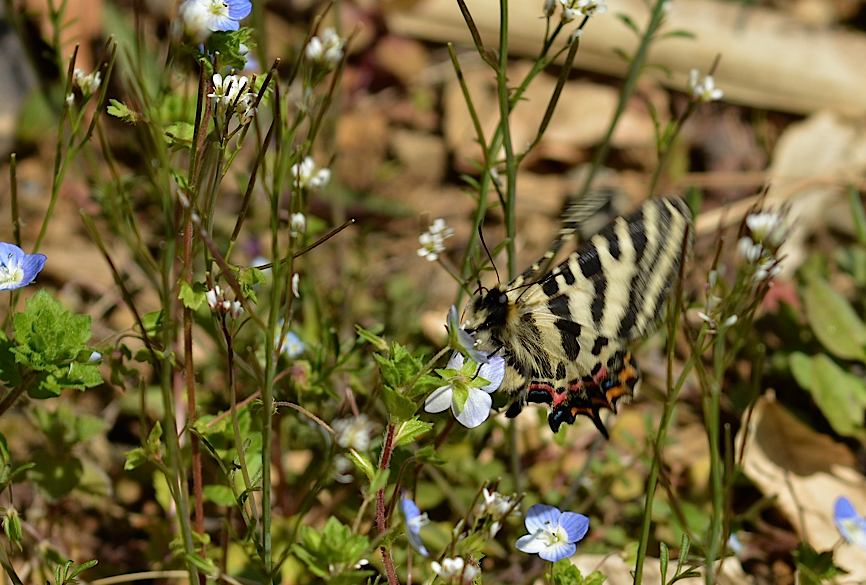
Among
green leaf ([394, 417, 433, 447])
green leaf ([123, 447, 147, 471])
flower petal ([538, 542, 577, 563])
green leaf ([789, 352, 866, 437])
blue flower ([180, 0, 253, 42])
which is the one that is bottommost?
green leaf ([789, 352, 866, 437])

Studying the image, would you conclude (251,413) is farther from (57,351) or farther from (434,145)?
(434,145)

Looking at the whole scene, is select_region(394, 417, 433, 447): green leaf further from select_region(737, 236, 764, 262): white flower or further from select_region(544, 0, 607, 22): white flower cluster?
select_region(544, 0, 607, 22): white flower cluster

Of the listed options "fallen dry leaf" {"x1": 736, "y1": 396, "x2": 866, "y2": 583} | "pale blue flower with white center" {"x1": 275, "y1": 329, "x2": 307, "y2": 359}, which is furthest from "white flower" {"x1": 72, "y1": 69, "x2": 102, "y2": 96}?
"fallen dry leaf" {"x1": 736, "y1": 396, "x2": 866, "y2": 583}

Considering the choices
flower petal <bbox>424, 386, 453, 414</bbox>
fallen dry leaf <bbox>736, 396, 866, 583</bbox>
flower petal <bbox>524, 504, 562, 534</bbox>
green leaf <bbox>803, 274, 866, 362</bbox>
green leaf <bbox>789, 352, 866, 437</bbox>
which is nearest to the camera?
flower petal <bbox>424, 386, 453, 414</bbox>

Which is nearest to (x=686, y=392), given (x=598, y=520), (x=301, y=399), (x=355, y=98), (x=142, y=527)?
(x=598, y=520)

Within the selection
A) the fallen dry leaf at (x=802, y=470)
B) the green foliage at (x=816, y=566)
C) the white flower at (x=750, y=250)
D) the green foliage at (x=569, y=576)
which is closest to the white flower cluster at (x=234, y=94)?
the white flower at (x=750, y=250)

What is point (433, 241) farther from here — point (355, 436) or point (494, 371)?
point (355, 436)
